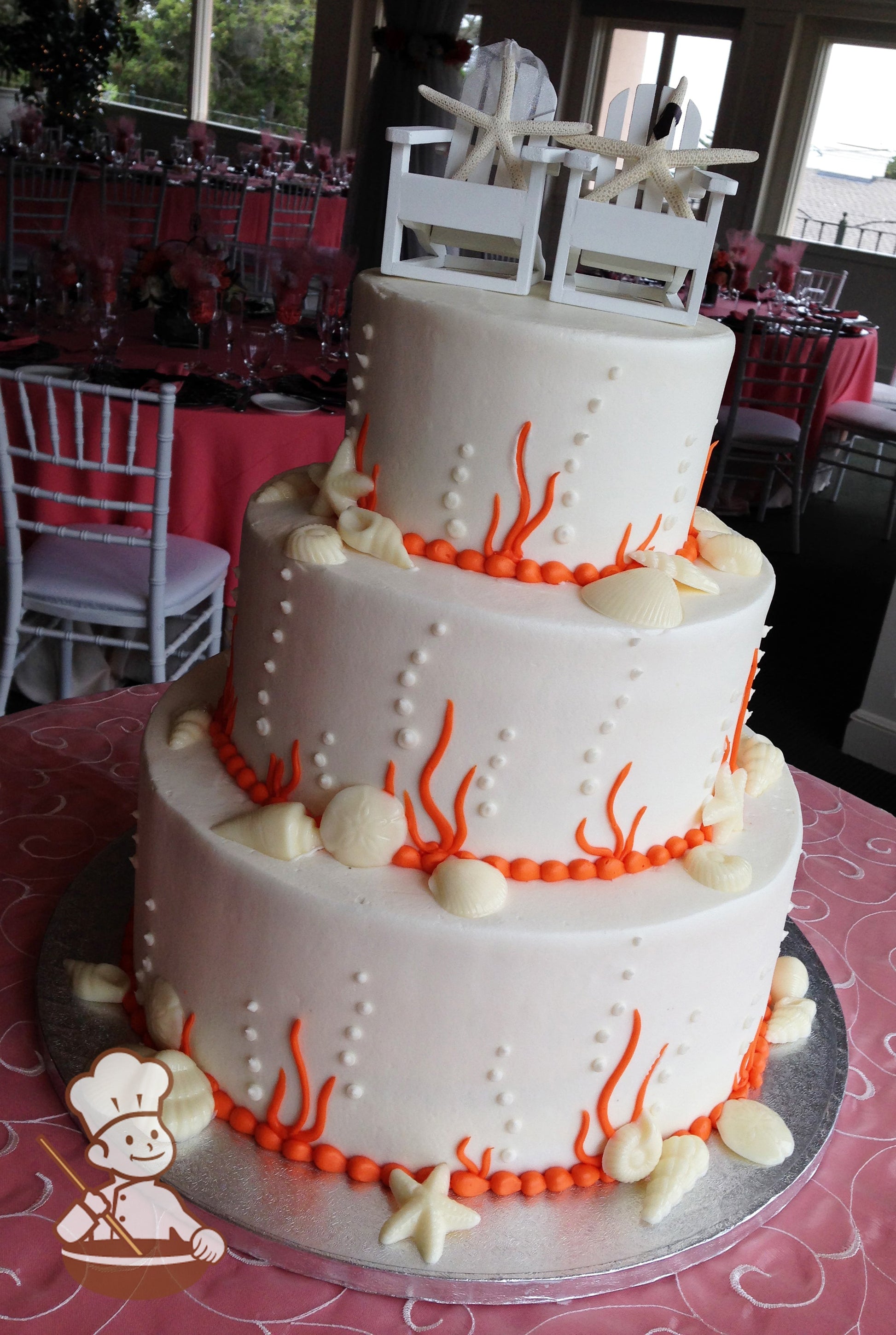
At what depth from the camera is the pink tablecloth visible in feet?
4.04

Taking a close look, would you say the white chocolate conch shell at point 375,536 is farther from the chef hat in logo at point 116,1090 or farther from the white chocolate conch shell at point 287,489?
the chef hat in logo at point 116,1090

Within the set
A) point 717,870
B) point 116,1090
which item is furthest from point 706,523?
point 116,1090

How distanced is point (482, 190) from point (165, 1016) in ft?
3.65

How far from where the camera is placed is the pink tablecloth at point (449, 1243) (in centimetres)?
123

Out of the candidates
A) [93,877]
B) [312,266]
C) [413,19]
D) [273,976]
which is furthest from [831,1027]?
[413,19]

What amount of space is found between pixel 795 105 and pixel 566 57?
2462 mm

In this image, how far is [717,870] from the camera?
1432mm

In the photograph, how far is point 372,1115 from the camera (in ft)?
4.52

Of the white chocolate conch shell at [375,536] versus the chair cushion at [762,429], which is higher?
the white chocolate conch shell at [375,536]

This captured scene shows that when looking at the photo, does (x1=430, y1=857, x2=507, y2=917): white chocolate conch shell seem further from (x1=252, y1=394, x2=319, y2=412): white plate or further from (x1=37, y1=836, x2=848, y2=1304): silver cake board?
(x1=252, y1=394, x2=319, y2=412): white plate

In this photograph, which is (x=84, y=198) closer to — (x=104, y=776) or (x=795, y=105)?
(x=104, y=776)

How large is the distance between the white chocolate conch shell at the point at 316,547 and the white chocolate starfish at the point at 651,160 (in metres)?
0.51

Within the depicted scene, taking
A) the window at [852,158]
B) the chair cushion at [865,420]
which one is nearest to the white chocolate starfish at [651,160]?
the chair cushion at [865,420]

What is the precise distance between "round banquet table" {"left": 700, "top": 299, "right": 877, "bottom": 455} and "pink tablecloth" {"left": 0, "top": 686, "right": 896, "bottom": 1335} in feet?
15.3
